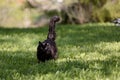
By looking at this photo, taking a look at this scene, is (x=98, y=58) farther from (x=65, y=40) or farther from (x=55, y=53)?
(x=65, y=40)

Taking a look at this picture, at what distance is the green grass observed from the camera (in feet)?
25.1

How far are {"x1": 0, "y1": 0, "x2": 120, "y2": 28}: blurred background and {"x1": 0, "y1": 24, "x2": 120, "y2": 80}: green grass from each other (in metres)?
7.20

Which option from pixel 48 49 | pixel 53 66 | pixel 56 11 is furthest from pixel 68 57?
pixel 56 11

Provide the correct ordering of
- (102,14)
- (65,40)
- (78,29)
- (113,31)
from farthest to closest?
(102,14), (78,29), (113,31), (65,40)

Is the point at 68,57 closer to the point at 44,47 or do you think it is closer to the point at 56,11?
the point at 44,47

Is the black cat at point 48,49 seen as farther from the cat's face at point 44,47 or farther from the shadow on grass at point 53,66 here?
the shadow on grass at point 53,66

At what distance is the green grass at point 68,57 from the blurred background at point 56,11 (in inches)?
283

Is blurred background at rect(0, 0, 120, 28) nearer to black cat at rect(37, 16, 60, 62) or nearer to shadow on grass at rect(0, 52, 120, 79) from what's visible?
black cat at rect(37, 16, 60, 62)

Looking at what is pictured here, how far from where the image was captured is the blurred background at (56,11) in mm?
23672

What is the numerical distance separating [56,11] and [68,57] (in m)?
17.1

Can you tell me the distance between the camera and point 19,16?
95.9 ft

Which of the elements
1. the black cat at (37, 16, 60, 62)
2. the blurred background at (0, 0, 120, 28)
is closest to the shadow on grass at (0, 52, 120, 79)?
the black cat at (37, 16, 60, 62)

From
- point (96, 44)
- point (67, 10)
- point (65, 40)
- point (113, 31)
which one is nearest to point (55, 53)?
point (96, 44)

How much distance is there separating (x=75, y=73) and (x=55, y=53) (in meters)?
1.74
